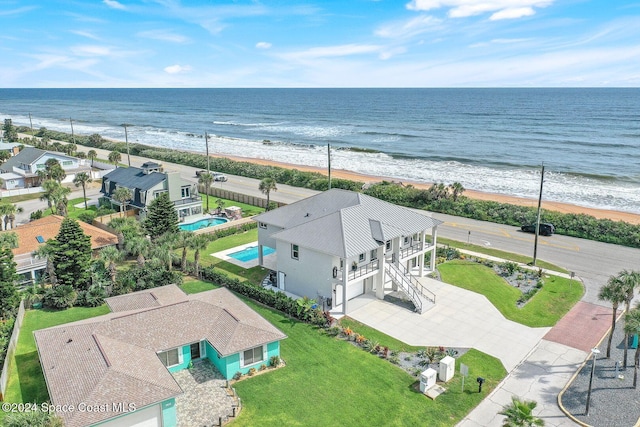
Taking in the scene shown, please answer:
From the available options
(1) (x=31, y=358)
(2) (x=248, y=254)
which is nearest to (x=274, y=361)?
(1) (x=31, y=358)

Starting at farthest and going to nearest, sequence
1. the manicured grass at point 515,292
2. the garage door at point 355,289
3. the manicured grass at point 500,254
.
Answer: the manicured grass at point 500,254 < the garage door at point 355,289 < the manicured grass at point 515,292

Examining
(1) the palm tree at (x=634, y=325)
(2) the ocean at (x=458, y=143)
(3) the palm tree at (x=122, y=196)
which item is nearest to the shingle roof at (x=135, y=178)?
(3) the palm tree at (x=122, y=196)

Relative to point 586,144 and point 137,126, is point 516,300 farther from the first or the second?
point 137,126

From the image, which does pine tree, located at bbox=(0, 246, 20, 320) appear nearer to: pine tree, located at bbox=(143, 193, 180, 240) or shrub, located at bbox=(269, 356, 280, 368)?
pine tree, located at bbox=(143, 193, 180, 240)

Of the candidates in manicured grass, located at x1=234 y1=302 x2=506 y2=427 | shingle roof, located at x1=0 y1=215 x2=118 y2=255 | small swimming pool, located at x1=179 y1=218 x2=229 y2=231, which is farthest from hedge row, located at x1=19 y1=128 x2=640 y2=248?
shingle roof, located at x1=0 y1=215 x2=118 y2=255

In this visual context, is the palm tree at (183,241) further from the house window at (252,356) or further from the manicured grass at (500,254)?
the manicured grass at (500,254)

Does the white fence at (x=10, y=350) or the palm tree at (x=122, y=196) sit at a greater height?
the palm tree at (x=122, y=196)

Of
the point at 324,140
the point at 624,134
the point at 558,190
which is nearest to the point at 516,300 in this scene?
the point at 558,190
